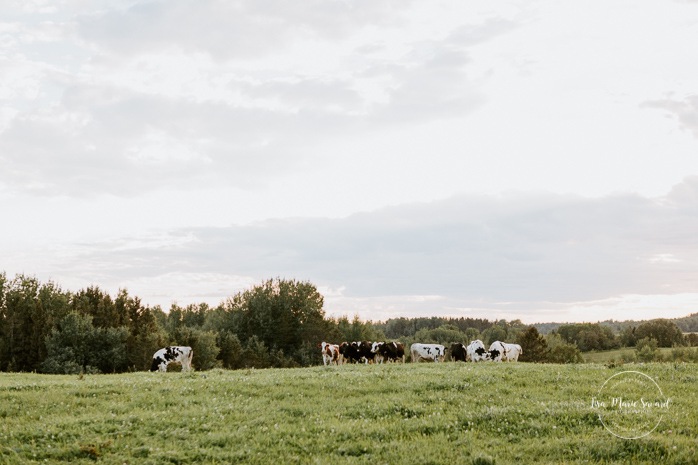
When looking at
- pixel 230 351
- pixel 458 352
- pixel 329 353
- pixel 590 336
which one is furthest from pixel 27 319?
pixel 590 336

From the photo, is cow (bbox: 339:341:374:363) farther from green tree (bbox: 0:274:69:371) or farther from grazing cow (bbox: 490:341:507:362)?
green tree (bbox: 0:274:69:371)

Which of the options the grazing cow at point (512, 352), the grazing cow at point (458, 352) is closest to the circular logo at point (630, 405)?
the grazing cow at point (458, 352)

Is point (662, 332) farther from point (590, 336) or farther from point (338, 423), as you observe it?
point (338, 423)

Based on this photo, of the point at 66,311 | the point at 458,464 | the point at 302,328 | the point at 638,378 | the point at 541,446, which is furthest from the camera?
the point at 302,328

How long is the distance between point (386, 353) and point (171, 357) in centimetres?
1893

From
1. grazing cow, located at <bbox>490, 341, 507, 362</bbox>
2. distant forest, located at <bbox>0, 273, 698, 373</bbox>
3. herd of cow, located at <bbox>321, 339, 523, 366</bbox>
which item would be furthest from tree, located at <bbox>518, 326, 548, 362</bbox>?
→ grazing cow, located at <bbox>490, 341, 507, 362</bbox>

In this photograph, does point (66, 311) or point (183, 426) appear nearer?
point (183, 426)

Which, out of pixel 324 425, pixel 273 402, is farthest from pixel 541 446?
pixel 273 402

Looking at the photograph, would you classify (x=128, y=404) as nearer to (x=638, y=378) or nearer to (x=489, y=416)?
(x=489, y=416)

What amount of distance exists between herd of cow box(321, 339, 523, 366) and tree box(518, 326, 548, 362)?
37689 mm

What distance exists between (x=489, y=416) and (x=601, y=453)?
3.66m

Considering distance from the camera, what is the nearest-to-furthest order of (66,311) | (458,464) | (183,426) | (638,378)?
1. (458,464)
2. (183,426)
3. (638,378)
4. (66,311)

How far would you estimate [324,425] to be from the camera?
14.7 m

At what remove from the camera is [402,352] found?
152 ft
